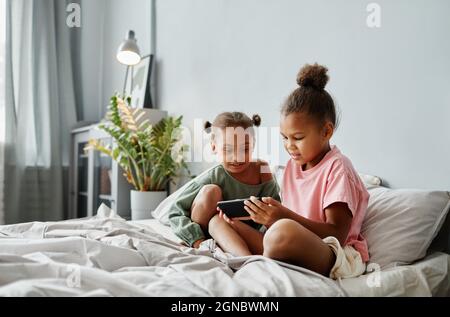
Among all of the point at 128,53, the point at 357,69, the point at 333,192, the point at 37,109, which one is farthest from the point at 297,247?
the point at 37,109

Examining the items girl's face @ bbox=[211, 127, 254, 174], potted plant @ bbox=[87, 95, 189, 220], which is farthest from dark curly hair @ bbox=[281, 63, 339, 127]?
potted plant @ bbox=[87, 95, 189, 220]

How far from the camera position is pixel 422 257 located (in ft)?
3.18

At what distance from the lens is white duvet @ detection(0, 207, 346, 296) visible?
2.10 ft

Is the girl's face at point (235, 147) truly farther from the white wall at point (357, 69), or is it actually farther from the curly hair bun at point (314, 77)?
the white wall at point (357, 69)

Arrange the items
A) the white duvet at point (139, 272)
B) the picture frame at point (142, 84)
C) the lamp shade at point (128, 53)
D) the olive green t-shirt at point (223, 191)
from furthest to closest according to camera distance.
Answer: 1. the picture frame at point (142, 84)
2. the lamp shade at point (128, 53)
3. the olive green t-shirt at point (223, 191)
4. the white duvet at point (139, 272)

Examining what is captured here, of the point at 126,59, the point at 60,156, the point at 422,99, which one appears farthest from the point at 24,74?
the point at 422,99

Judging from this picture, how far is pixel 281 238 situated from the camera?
0.80 m

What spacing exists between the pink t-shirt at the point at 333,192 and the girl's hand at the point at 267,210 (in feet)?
0.42

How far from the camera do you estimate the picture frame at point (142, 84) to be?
2.58m

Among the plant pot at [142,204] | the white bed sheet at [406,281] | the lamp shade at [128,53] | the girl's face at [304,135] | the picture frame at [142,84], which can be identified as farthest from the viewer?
the picture frame at [142,84]

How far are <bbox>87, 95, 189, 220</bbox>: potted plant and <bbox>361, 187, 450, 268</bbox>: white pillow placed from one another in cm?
138

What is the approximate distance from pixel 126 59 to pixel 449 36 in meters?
1.79

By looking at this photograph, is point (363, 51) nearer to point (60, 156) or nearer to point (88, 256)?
point (88, 256)

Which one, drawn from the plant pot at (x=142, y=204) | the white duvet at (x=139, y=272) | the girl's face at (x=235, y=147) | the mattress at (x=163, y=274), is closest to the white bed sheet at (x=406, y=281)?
the mattress at (x=163, y=274)
